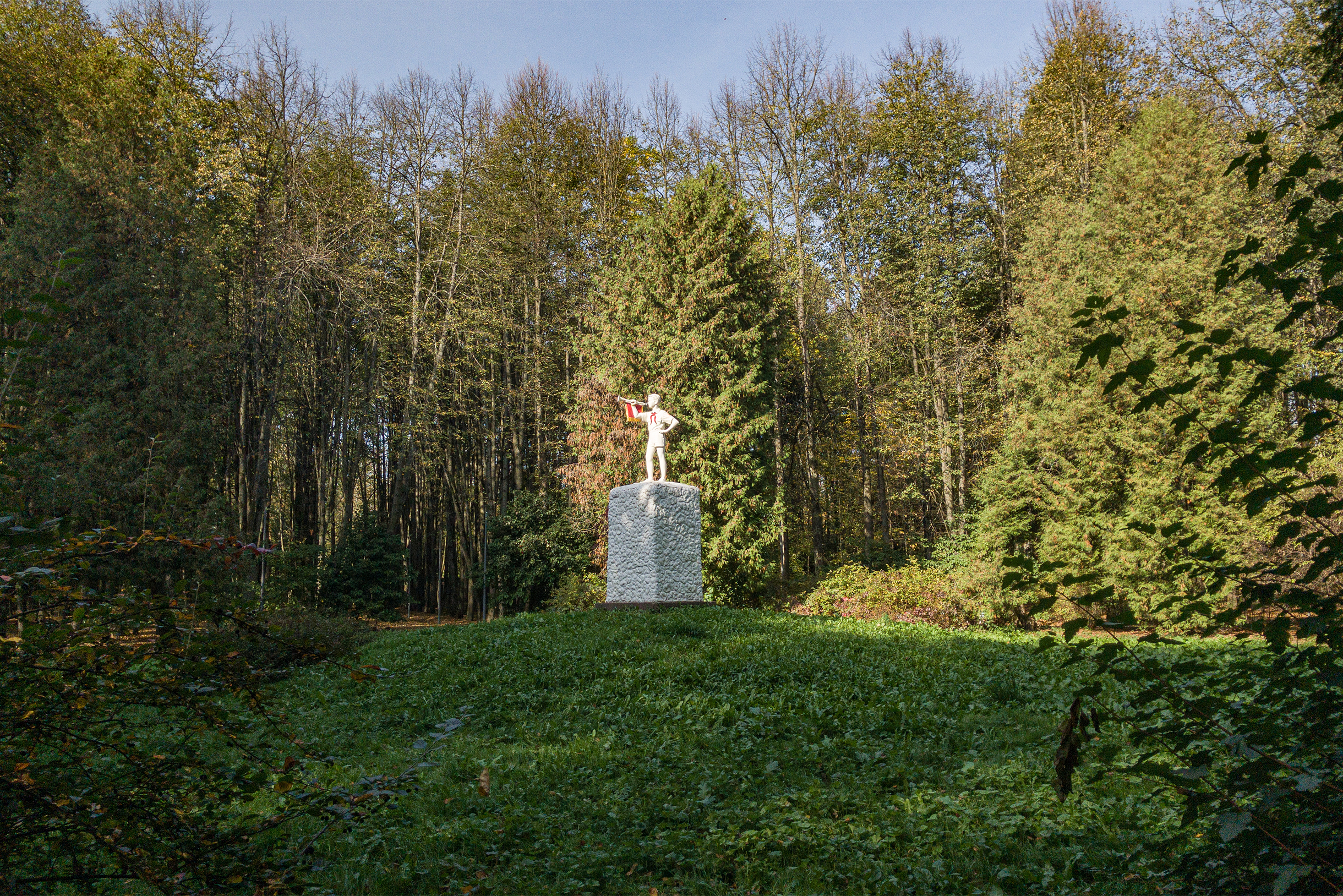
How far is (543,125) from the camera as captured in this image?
76.7ft

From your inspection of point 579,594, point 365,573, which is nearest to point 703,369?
point 579,594

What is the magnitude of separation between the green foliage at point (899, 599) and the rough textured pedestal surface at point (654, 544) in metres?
3.24

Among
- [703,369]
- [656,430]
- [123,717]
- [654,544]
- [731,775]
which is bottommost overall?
[731,775]

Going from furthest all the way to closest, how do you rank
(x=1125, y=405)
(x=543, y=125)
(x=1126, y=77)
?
(x=543, y=125), (x=1126, y=77), (x=1125, y=405)

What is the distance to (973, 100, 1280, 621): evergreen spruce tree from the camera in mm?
13266

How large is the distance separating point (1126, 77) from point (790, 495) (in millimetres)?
15333

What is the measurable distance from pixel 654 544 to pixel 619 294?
946cm

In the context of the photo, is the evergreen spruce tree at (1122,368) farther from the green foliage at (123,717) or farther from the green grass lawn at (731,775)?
the green foliage at (123,717)

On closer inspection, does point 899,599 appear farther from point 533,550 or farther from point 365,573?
point 365,573

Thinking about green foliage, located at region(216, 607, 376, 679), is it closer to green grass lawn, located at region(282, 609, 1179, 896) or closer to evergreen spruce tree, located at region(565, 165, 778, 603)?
green grass lawn, located at region(282, 609, 1179, 896)

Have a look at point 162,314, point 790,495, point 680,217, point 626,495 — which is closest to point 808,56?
point 680,217

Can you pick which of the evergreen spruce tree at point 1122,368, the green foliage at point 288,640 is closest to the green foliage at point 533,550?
the green foliage at point 288,640

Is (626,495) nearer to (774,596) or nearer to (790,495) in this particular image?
(774,596)

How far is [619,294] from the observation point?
68.5 feet
